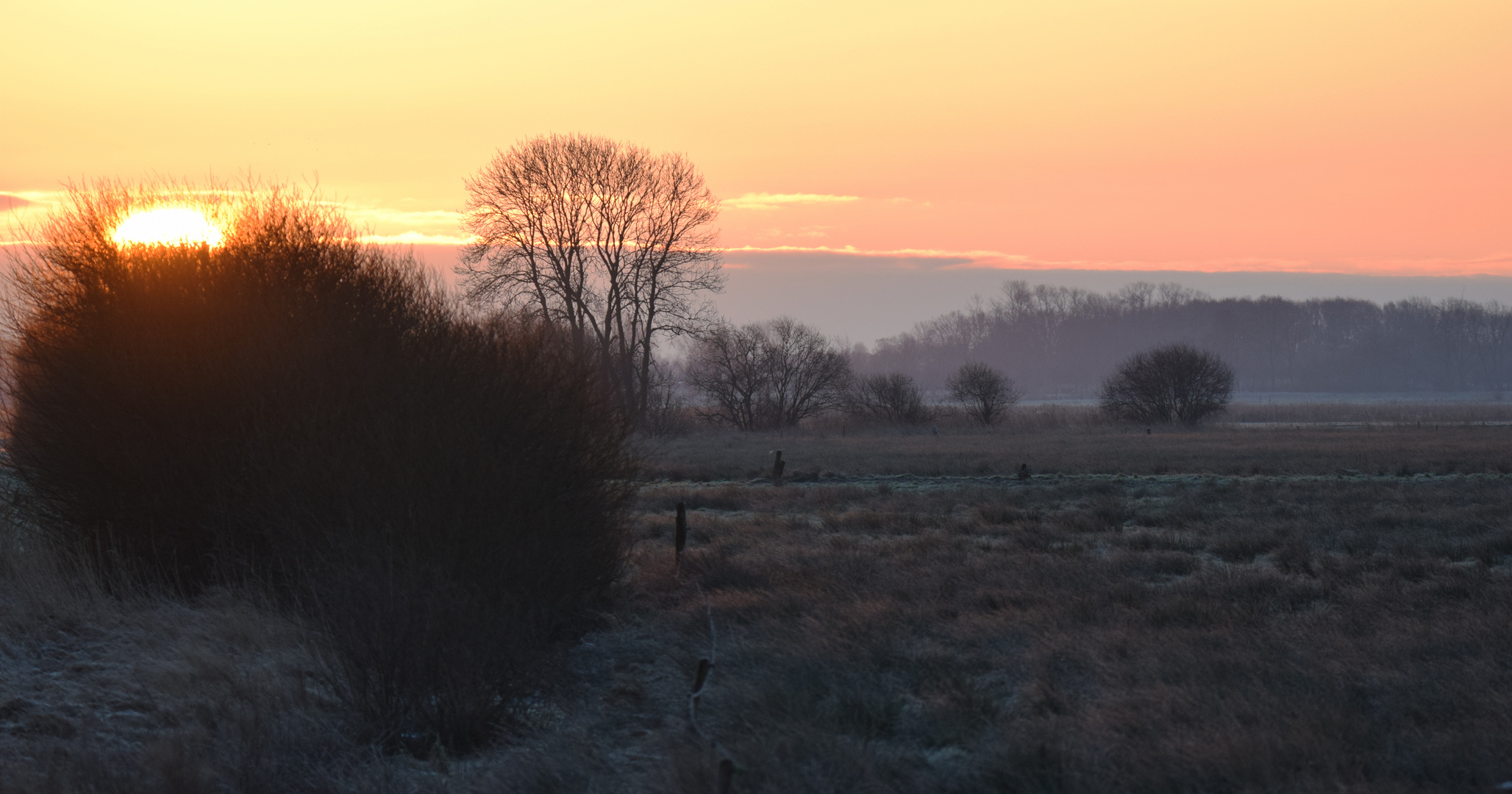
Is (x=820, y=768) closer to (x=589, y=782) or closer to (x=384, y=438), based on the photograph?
(x=589, y=782)

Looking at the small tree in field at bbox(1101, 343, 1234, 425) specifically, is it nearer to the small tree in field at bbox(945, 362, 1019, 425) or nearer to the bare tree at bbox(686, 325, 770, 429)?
the small tree in field at bbox(945, 362, 1019, 425)

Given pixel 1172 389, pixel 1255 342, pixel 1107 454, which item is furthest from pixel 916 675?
pixel 1255 342

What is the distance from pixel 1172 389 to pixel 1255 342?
110 meters

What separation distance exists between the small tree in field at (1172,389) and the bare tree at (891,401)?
9.21 meters

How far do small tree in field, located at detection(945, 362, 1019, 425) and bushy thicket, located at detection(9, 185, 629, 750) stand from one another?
41483 mm

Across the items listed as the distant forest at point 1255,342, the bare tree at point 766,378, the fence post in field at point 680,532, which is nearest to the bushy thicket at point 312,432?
the fence post in field at point 680,532

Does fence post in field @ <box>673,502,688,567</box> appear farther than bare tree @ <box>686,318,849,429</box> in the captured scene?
No

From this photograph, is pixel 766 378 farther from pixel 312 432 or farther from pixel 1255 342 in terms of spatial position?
pixel 1255 342

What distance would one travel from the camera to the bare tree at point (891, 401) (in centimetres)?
5019

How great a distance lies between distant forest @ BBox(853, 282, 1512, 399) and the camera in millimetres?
139250

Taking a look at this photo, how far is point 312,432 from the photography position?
7.66m

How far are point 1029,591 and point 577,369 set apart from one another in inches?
179

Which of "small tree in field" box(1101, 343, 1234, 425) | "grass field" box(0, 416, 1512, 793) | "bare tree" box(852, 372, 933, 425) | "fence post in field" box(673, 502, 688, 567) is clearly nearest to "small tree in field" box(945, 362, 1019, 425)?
"bare tree" box(852, 372, 933, 425)

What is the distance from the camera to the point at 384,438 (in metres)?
7.27
